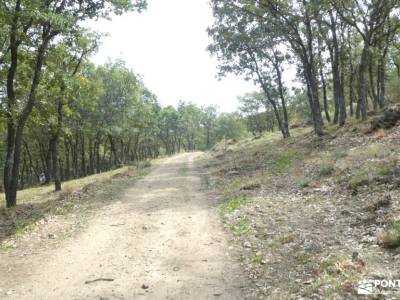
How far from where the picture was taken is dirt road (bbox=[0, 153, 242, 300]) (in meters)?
8.03

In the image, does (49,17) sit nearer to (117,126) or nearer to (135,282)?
(135,282)

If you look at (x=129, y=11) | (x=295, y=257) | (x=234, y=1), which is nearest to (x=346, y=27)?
(x=234, y=1)

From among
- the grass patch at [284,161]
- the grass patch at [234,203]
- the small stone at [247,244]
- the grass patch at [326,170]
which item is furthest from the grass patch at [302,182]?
the small stone at [247,244]

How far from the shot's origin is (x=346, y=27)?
35.7 m

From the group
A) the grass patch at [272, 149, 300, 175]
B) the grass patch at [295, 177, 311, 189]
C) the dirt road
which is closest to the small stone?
the dirt road

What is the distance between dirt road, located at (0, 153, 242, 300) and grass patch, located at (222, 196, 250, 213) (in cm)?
55

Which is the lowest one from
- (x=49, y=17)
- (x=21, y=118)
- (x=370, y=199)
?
(x=370, y=199)

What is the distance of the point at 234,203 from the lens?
49.8 feet

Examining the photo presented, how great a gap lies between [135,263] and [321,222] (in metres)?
5.09

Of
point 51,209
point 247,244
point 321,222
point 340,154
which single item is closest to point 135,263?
point 247,244

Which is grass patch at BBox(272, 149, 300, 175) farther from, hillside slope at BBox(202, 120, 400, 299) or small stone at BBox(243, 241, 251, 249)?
small stone at BBox(243, 241, 251, 249)

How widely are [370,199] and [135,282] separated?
23.3 feet

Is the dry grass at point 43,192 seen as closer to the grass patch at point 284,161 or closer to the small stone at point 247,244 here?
the grass patch at point 284,161

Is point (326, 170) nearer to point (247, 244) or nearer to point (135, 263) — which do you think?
point (247, 244)
